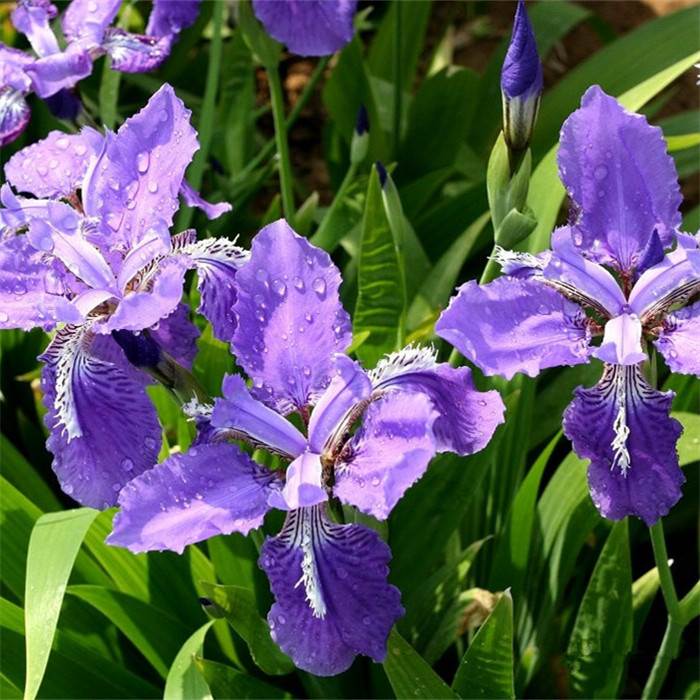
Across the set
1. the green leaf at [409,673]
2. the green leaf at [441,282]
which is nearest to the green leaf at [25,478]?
the green leaf at [441,282]

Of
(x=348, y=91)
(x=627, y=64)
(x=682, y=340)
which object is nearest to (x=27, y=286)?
(x=682, y=340)

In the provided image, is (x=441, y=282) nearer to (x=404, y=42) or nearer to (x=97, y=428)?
(x=97, y=428)

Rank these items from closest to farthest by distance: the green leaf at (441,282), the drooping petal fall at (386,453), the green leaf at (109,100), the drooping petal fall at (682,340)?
1. the drooping petal fall at (386,453)
2. the drooping petal fall at (682,340)
3. the green leaf at (441,282)
4. the green leaf at (109,100)

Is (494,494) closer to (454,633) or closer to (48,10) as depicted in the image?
(454,633)

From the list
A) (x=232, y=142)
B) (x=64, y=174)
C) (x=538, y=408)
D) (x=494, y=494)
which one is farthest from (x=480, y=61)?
(x=64, y=174)

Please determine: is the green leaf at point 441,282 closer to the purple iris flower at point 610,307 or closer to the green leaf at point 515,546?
the green leaf at point 515,546
